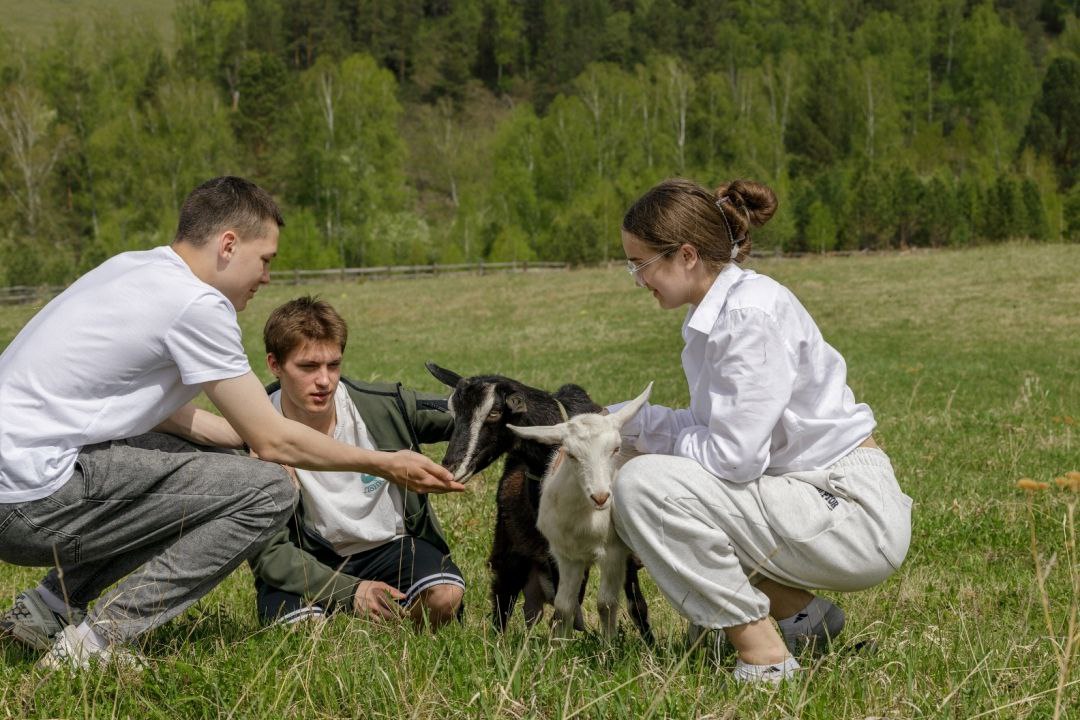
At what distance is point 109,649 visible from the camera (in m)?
3.49

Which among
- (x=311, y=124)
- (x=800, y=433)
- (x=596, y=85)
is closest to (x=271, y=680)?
(x=800, y=433)

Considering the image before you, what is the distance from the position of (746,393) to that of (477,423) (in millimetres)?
1546

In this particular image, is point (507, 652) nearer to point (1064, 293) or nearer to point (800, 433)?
point (800, 433)

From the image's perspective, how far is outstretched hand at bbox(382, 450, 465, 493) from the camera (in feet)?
12.7

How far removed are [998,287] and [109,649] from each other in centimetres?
2843

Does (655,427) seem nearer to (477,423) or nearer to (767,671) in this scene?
(477,423)

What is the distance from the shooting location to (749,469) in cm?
345

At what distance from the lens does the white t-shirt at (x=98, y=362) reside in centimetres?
344


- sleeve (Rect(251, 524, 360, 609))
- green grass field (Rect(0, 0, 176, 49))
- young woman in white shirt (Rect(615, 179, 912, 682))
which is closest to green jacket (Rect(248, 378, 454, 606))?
sleeve (Rect(251, 524, 360, 609))

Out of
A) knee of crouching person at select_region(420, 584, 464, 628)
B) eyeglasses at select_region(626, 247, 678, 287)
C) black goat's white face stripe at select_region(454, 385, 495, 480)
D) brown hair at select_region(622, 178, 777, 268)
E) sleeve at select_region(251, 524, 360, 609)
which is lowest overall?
knee of crouching person at select_region(420, 584, 464, 628)

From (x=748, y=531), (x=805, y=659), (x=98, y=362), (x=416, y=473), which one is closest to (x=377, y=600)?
(x=416, y=473)

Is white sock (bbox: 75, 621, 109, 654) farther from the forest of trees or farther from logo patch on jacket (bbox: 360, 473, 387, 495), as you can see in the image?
the forest of trees

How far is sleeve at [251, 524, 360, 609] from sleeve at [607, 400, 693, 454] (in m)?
1.34

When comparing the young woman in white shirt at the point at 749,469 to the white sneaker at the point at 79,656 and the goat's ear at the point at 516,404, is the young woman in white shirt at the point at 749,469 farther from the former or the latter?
the white sneaker at the point at 79,656
